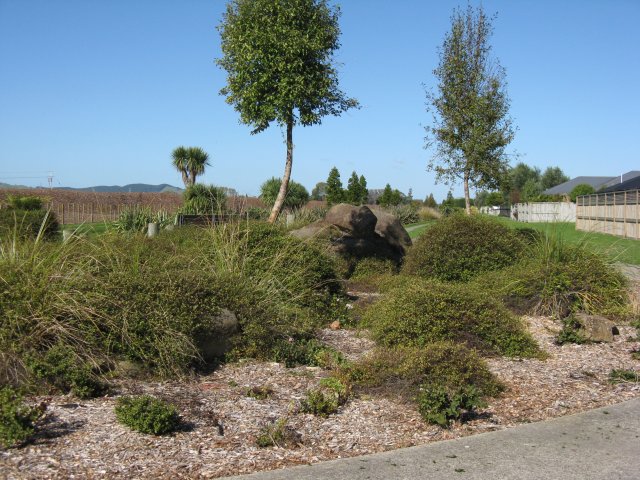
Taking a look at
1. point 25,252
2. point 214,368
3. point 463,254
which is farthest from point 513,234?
point 25,252

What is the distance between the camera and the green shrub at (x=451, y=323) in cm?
689

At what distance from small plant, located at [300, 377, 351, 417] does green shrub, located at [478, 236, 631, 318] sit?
468 centimetres

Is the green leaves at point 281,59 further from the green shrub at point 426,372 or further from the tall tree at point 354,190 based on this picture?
the tall tree at point 354,190

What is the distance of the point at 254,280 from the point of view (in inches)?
322

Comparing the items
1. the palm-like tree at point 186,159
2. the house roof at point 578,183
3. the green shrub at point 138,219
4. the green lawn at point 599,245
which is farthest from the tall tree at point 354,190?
the house roof at point 578,183

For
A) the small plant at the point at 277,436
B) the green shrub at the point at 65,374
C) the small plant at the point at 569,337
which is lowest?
the small plant at the point at 277,436

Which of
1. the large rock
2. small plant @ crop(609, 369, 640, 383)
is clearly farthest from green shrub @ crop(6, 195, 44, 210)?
small plant @ crop(609, 369, 640, 383)

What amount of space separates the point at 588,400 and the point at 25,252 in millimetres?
5345

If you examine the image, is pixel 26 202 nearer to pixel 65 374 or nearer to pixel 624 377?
pixel 65 374

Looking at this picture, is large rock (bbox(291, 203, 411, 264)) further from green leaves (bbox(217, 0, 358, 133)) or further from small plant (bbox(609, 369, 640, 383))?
small plant (bbox(609, 369, 640, 383))

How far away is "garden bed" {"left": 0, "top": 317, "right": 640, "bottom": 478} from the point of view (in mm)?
4043

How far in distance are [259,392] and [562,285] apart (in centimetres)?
551

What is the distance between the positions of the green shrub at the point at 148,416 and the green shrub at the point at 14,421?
1.77ft

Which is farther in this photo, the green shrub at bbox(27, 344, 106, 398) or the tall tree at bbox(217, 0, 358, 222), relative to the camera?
the tall tree at bbox(217, 0, 358, 222)
